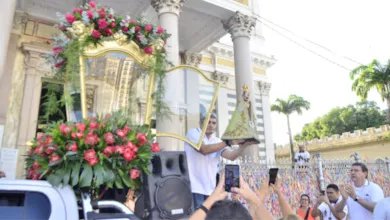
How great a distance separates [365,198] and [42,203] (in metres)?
4.14

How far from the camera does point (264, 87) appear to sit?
618 inches

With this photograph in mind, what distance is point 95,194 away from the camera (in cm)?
230

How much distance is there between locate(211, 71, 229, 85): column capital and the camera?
14355 mm

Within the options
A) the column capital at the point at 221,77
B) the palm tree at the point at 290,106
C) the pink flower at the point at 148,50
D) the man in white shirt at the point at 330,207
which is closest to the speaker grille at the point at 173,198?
the pink flower at the point at 148,50

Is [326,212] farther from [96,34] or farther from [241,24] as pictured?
[241,24]

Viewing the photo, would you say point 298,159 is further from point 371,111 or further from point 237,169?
point 371,111

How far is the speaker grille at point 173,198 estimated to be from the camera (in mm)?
2234

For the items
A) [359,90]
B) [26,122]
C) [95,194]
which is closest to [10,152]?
[26,122]

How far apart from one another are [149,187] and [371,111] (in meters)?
39.3

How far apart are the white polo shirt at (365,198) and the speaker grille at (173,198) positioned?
116 inches

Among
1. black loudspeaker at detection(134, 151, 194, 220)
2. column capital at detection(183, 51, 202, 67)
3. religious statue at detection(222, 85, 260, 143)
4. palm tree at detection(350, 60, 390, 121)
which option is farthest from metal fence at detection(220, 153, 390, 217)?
palm tree at detection(350, 60, 390, 121)

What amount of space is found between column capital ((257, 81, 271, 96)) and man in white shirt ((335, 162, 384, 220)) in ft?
38.1

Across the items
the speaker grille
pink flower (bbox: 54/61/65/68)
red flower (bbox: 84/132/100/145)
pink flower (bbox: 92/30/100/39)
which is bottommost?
the speaker grille

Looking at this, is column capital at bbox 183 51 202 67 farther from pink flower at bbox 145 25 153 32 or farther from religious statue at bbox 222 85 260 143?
religious statue at bbox 222 85 260 143
